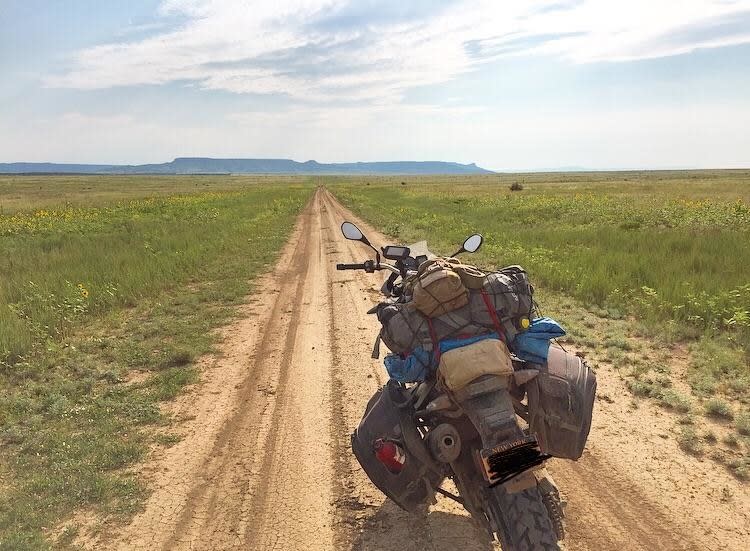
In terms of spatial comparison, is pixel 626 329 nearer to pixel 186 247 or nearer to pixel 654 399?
pixel 654 399

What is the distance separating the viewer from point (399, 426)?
109 inches

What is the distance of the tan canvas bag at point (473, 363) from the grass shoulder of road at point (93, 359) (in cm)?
287

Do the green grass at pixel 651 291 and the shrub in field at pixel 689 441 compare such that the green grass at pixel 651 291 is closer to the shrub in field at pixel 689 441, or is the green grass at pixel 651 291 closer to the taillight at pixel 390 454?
the shrub in field at pixel 689 441

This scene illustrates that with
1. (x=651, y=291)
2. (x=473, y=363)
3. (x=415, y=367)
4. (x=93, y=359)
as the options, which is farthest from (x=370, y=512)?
(x=651, y=291)

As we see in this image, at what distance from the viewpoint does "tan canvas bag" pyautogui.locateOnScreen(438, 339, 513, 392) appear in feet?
7.83

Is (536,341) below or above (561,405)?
above

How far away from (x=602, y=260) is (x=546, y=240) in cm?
416

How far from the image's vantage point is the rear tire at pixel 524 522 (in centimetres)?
229

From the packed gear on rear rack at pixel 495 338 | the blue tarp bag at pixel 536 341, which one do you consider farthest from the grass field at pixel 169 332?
the blue tarp bag at pixel 536 341

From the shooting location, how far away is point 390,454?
261 cm

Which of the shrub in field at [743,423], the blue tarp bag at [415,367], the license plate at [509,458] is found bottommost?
the shrub in field at [743,423]

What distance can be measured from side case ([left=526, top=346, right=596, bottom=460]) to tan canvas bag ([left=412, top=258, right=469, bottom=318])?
0.63 metres

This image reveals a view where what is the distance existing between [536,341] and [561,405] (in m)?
0.39

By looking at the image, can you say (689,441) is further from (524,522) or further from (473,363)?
(473,363)
